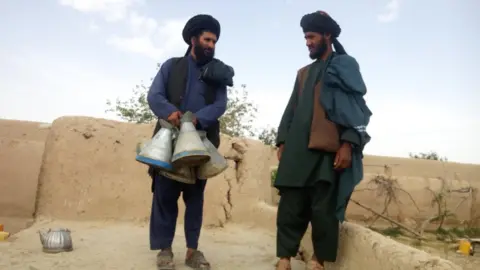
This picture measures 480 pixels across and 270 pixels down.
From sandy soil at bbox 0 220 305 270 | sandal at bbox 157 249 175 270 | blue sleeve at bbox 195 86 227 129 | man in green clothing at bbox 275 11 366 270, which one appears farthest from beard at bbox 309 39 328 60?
sandal at bbox 157 249 175 270

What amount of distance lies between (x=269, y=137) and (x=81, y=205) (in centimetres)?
1624

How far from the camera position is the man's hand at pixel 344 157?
2387 millimetres

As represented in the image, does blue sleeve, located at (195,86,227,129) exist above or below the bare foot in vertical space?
above

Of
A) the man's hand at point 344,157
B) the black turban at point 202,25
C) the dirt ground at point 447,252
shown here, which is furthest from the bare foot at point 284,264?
the dirt ground at point 447,252

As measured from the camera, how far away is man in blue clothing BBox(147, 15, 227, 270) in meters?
2.68

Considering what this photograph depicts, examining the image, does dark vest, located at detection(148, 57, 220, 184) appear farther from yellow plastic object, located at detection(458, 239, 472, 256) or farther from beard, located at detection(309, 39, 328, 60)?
yellow plastic object, located at detection(458, 239, 472, 256)

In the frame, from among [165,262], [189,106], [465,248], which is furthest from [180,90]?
[465,248]

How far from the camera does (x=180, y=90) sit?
109 inches

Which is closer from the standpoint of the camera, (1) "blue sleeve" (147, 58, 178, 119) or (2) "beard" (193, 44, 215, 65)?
(1) "blue sleeve" (147, 58, 178, 119)

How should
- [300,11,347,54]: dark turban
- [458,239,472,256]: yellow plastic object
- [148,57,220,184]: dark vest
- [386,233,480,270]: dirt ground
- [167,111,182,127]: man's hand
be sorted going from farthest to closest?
[458,239,472,256]: yellow plastic object → [386,233,480,270]: dirt ground → [148,57,220,184]: dark vest → [300,11,347,54]: dark turban → [167,111,182,127]: man's hand

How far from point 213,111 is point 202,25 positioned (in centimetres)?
53

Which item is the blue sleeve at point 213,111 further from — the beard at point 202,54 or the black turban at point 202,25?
the black turban at point 202,25

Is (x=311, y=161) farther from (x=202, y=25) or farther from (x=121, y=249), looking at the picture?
(x=121, y=249)

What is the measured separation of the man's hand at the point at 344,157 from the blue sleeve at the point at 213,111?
74 centimetres
